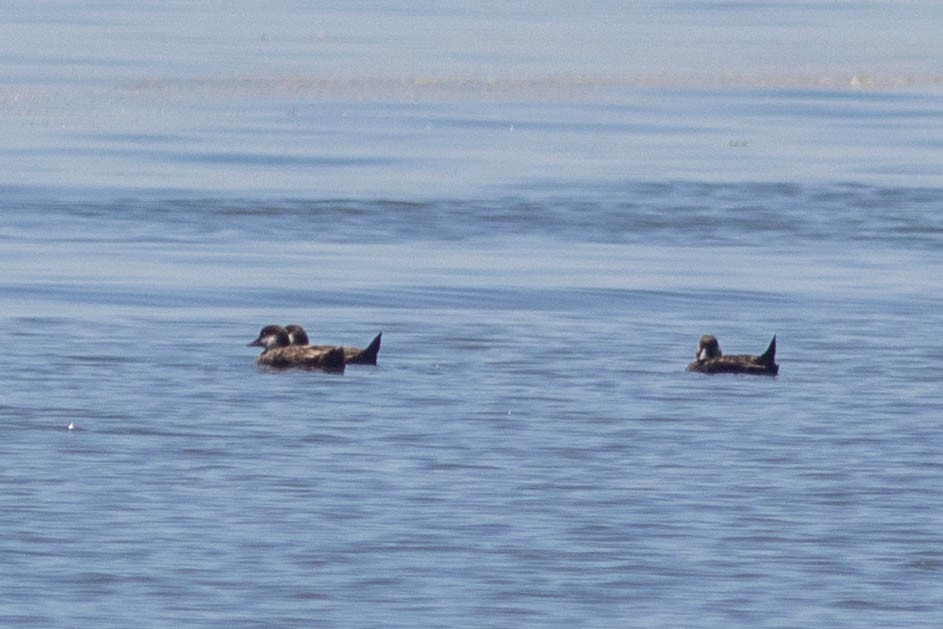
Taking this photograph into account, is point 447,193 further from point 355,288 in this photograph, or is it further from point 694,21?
point 694,21

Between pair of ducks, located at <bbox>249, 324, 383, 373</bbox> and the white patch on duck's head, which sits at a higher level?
the white patch on duck's head

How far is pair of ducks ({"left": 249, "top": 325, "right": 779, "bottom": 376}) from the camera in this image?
42.3ft

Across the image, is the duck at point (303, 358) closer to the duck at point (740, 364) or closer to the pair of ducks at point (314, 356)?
the pair of ducks at point (314, 356)

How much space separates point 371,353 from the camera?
516 inches

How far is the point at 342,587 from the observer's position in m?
8.42

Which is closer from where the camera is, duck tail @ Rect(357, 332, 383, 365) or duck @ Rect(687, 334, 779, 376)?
duck @ Rect(687, 334, 779, 376)

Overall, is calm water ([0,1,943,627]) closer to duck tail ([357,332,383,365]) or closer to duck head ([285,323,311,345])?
duck tail ([357,332,383,365])

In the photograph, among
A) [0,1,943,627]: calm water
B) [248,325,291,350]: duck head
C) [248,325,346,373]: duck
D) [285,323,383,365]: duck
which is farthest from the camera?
[248,325,291,350]: duck head

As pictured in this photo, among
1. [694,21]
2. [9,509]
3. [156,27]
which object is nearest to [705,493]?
[9,509]

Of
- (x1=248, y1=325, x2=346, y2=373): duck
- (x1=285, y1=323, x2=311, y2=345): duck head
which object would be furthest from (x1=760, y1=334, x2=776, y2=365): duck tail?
(x1=285, y1=323, x2=311, y2=345): duck head

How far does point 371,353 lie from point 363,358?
8cm

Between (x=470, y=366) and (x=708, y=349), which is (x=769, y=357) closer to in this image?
(x=708, y=349)

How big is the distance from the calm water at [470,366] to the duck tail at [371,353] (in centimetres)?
8

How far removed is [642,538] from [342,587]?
1261 mm
